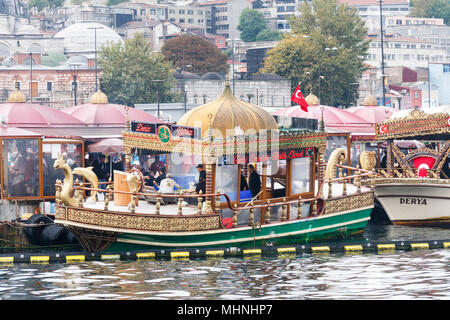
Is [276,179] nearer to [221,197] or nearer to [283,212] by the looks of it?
[283,212]

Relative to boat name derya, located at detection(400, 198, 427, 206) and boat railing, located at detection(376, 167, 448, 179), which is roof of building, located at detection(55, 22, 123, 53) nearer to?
boat railing, located at detection(376, 167, 448, 179)

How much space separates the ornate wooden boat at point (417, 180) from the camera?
97.9 ft

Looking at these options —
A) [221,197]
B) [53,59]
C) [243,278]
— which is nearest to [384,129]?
[221,197]

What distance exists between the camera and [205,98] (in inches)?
3762

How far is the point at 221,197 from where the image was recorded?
78.5 feet

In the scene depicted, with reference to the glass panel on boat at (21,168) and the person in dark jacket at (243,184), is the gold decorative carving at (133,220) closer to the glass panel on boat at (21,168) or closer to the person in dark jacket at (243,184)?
the person in dark jacket at (243,184)

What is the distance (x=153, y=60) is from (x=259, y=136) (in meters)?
70.8

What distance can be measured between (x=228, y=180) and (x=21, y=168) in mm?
6262

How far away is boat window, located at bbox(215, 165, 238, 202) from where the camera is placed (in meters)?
23.7

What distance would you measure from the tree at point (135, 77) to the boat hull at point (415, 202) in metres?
59.1

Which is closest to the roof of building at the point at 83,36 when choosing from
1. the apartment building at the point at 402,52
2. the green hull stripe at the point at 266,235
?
the apartment building at the point at 402,52

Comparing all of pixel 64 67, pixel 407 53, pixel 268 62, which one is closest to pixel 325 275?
pixel 268 62

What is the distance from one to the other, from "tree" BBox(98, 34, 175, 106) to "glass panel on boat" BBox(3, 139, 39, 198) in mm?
61472
